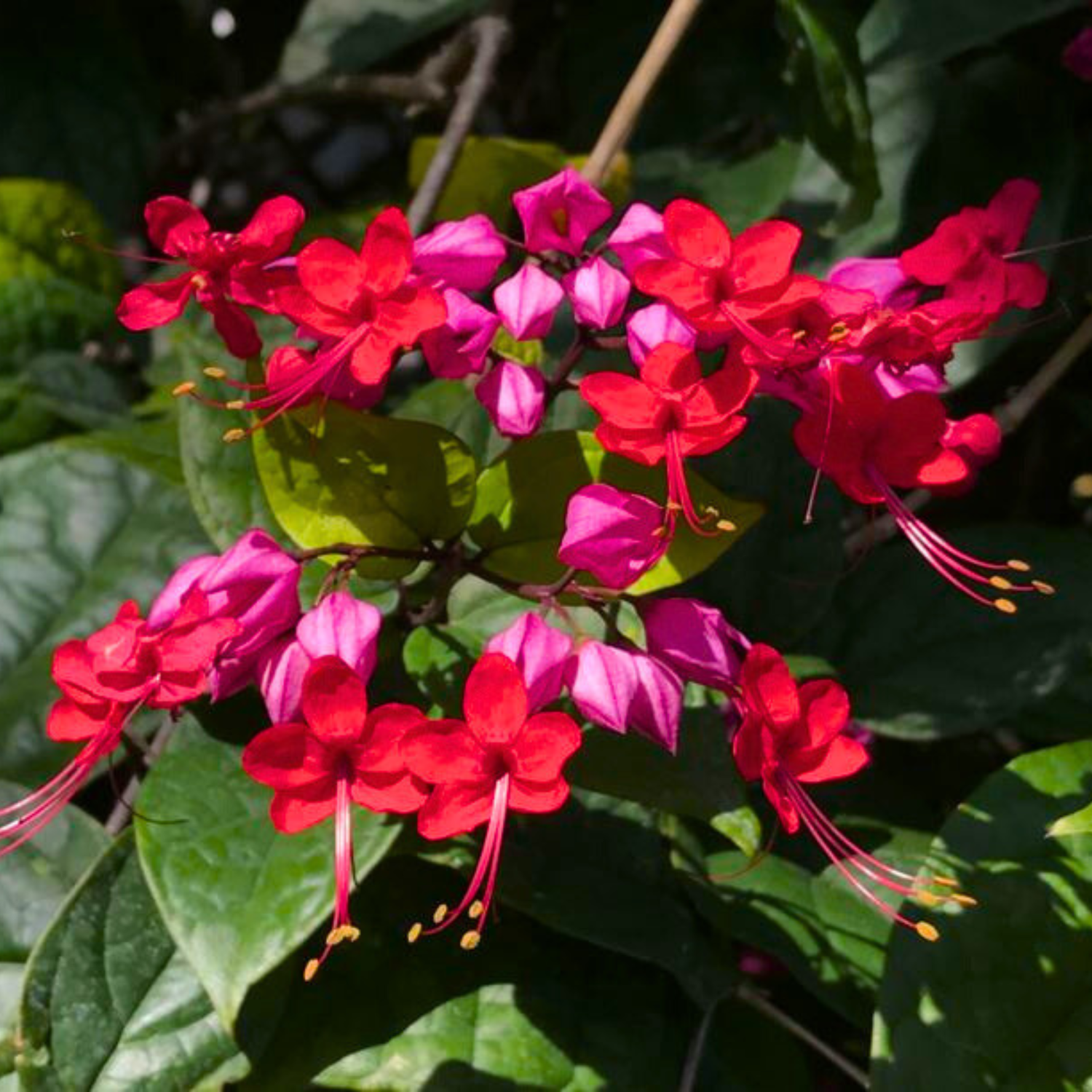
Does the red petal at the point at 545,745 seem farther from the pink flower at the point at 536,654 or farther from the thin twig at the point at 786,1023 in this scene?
the thin twig at the point at 786,1023

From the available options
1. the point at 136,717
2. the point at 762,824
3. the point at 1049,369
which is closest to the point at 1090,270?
the point at 1049,369

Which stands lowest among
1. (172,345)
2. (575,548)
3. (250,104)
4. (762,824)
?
(762,824)

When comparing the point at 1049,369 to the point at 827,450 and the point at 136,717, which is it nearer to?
the point at 827,450

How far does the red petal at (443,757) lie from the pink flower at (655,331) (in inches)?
8.9

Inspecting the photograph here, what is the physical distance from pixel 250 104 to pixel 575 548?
91cm

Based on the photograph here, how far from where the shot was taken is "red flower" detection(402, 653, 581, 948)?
79cm

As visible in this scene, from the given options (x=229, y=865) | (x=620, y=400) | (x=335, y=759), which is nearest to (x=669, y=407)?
(x=620, y=400)

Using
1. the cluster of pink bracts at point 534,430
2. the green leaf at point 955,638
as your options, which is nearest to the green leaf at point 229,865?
the cluster of pink bracts at point 534,430

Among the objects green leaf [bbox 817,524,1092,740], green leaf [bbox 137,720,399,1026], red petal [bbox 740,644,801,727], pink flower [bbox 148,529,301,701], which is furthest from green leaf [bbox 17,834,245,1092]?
green leaf [bbox 817,524,1092,740]

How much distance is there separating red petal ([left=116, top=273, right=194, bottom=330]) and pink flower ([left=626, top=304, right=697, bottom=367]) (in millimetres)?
245

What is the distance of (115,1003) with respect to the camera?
989mm

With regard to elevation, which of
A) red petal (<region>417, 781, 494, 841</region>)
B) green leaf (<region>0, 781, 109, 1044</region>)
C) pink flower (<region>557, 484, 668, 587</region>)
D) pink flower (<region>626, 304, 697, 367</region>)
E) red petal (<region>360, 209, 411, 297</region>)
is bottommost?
green leaf (<region>0, 781, 109, 1044</region>)

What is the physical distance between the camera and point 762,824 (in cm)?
121

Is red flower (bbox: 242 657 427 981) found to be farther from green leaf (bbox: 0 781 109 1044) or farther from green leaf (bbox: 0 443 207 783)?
green leaf (bbox: 0 443 207 783)
